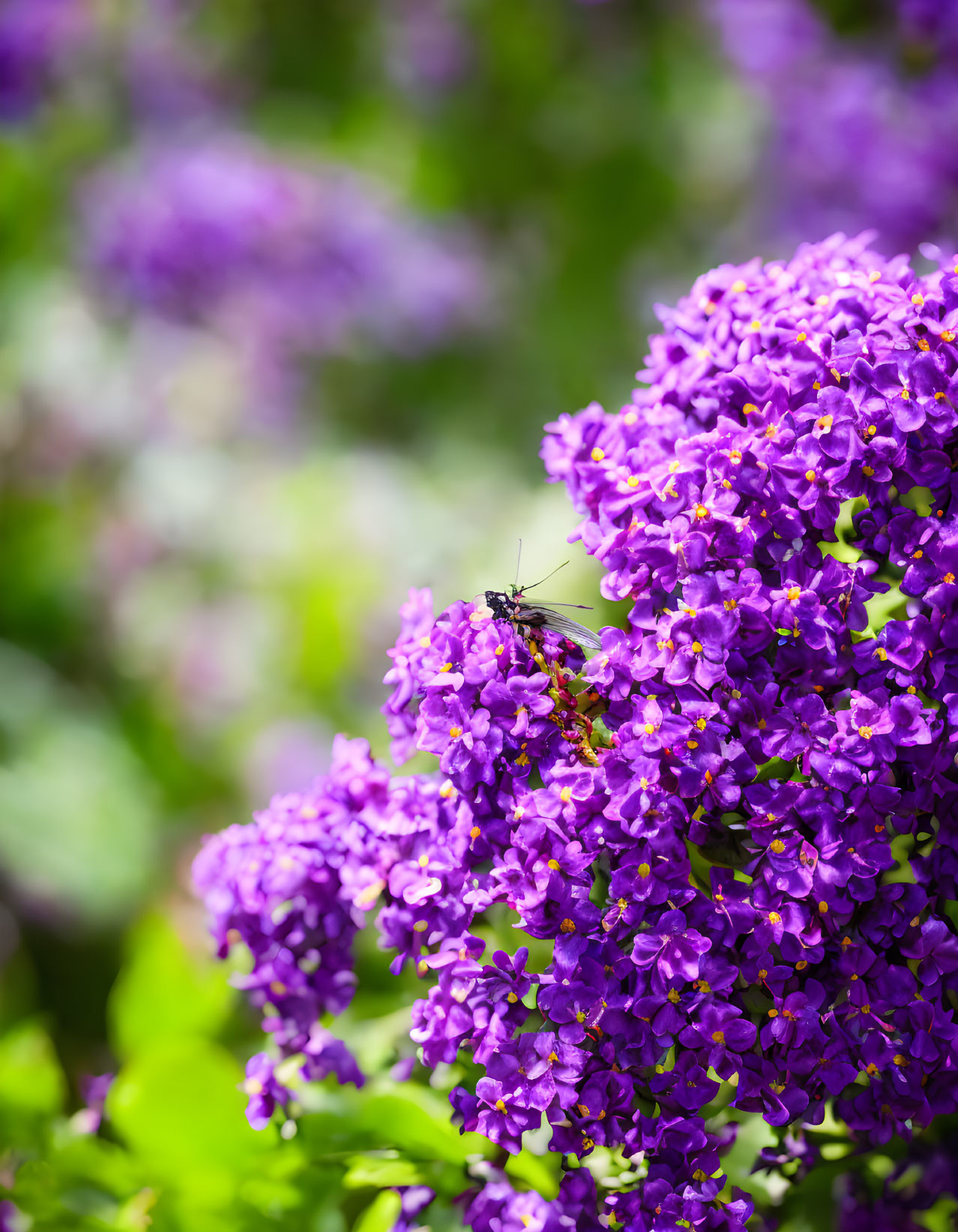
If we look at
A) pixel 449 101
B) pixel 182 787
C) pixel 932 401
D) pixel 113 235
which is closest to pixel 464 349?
pixel 449 101

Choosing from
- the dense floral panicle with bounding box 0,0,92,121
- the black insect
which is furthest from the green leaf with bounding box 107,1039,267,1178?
the dense floral panicle with bounding box 0,0,92,121

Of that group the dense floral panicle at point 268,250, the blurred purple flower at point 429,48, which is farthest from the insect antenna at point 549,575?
the blurred purple flower at point 429,48

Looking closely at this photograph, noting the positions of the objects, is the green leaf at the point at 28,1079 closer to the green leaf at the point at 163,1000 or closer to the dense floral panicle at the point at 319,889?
the green leaf at the point at 163,1000

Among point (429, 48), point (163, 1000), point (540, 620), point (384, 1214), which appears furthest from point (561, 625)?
point (429, 48)

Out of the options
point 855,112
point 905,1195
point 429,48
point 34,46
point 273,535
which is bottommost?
point 905,1195

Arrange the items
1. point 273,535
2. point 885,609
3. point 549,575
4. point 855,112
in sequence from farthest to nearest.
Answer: point 273,535 < point 855,112 < point 549,575 < point 885,609

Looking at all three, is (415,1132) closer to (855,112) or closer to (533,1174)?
(533,1174)
